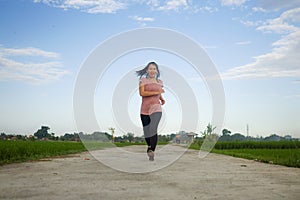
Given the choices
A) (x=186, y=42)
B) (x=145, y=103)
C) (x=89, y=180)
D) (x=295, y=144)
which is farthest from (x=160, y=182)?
(x=295, y=144)

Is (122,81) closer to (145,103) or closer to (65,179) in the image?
(145,103)

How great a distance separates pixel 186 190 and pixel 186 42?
4.88 m

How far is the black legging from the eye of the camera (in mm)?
6746

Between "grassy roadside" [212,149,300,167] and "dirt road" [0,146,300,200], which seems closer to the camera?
"dirt road" [0,146,300,200]

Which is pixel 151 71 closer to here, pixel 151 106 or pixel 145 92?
pixel 145 92

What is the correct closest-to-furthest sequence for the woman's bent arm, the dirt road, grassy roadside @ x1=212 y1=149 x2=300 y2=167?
the dirt road → grassy roadside @ x1=212 y1=149 x2=300 y2=167 → the woman's bent arm

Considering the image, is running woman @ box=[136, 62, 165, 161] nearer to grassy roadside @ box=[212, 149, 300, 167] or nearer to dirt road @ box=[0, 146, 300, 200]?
dirt road @ box=[0, 146, 300, 200]

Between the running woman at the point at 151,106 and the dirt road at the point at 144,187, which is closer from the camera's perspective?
the dirt road at the point at 144,187

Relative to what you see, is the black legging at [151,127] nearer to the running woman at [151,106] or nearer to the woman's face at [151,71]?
the running woman at [151,106]

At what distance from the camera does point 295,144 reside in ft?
92.1

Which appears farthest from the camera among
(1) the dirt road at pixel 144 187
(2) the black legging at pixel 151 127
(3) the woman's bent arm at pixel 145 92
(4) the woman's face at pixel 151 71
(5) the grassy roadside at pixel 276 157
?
(4) the woman's face at pixel 151 71

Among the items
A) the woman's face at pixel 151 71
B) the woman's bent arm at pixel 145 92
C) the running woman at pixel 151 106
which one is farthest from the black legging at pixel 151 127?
the woman's face at pixel 151 71

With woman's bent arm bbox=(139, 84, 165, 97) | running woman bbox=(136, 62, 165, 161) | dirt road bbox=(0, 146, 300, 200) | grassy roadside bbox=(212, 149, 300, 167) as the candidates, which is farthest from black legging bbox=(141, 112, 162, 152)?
grassy roadside bbox=(212, 149, 300, 167)

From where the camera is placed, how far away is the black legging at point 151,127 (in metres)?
6.75
